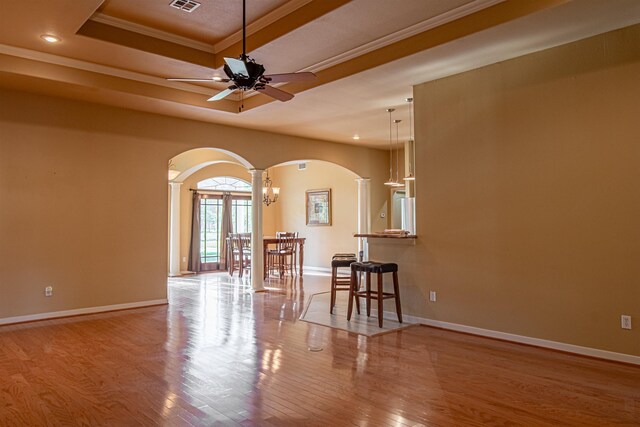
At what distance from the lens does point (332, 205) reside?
35.8ft

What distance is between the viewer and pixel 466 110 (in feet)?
15.9

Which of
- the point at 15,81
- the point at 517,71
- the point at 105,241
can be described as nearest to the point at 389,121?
the point at 517,71

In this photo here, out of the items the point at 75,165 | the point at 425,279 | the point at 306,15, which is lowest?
the point at 425,279

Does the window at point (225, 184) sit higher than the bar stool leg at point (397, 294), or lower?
higher

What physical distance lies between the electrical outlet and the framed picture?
299 inches

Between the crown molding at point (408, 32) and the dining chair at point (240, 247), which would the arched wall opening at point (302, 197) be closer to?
the dining chair at point (240, 247)

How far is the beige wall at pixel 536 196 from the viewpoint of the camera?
12.5 ft

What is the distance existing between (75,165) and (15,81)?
3.98 feet

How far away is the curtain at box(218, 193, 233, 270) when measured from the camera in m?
11.4

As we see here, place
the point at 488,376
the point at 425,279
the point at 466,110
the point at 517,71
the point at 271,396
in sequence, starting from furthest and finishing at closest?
the point at 425,279
the point at 466,110
the point at 517,71
the point at 488,376
the point at 271,396

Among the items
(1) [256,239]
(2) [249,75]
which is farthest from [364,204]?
(2) [249,75]

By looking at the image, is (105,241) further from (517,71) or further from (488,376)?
(517,71)

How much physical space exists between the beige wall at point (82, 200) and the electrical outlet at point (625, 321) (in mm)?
5681

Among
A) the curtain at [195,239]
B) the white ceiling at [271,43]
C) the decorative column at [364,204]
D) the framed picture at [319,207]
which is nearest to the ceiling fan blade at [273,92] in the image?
the white ceiling at [271,43]
